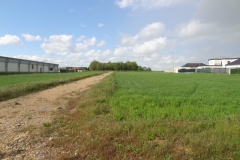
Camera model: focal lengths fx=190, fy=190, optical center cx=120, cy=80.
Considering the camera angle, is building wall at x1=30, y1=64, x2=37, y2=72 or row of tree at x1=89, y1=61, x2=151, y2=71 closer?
building wall at x1=30, y1=64, x2=37, y2=72

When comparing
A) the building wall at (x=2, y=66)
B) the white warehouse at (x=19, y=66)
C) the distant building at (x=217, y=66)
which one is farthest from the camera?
the distant building at (x=217, y=66)

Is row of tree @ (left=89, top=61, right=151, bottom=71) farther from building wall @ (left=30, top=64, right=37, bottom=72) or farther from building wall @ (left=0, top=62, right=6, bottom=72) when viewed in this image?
building wall @ (left=0, top=62, right=6, bottom=72)

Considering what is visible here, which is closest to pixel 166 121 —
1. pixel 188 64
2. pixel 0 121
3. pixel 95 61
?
pixel 0 121

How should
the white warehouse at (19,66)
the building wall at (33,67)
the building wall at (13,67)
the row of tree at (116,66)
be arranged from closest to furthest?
the white warehouse at (19,66) < the building wall at (13,67) < the building wall at (33,67) < the row of tree at (116,66)

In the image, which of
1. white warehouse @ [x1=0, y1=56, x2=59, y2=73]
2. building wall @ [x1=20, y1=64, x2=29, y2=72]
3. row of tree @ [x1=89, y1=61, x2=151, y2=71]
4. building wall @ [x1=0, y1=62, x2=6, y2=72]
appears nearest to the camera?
building wall @ [x1=0, y1=62, x2=6, y2=72]

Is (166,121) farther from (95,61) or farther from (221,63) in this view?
(95,61)

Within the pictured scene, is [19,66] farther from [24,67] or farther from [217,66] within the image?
[217,66]

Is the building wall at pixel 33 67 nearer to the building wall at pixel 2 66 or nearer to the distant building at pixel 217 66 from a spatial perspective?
the building wall at pixel 2 66

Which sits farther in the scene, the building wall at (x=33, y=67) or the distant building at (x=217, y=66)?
the distant building at (x=217, y=66)

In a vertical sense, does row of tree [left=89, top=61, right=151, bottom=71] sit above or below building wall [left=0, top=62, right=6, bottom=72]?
above

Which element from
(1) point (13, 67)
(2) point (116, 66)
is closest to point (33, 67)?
(1) point (13, 67)

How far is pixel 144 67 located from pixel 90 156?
6560 inches

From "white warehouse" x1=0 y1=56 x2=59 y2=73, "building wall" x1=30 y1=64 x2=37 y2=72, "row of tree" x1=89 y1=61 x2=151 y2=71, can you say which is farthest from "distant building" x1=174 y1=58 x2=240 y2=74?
"building wall" x1=30 y1=64 x2=37 y2=72

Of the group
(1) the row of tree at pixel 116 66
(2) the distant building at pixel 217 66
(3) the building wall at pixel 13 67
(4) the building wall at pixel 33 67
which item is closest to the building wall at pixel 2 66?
(3) the building wall at pixel 13 67
